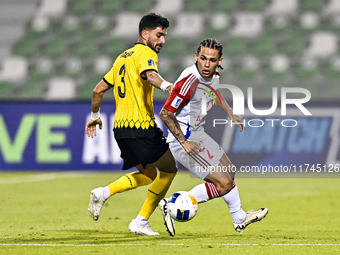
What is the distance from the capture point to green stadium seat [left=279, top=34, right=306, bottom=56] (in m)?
16.2

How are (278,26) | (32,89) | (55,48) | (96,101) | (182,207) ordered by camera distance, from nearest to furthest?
(182,207)
(96,101)
(32,89)
(278,26)
(55,48)

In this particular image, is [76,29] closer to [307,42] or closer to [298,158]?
[307,42]

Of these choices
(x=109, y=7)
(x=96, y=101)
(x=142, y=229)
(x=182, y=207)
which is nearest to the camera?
(x=182, y=207)

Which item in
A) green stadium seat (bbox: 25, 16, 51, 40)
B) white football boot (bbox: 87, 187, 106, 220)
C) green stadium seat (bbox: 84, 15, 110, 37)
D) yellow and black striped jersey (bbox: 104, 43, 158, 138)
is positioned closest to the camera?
yellow and black striped jersey (bbox: 104, 43, 158, 138)

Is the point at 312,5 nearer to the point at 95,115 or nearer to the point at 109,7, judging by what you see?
the point at 109,7

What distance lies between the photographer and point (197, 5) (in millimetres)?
17766

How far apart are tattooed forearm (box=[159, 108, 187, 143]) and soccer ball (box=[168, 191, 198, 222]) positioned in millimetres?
572

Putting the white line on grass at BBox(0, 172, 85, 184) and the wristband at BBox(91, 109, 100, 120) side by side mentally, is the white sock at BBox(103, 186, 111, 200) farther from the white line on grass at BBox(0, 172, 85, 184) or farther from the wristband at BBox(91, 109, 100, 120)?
the white line on grass at BBox(0, 172, 85, 184)

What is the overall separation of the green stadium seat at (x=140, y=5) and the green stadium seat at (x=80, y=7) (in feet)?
4.72

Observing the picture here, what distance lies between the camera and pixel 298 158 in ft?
35.8

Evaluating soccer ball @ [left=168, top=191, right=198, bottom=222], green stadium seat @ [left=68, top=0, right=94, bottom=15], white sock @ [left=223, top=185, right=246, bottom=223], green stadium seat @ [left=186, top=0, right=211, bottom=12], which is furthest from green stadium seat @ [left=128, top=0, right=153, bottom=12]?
soccer ball @ [left=168, top=191, right=198, bottom=222]

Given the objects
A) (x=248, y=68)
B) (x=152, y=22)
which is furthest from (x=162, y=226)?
(x=248, y=68)

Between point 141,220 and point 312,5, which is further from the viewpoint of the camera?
point 312,5

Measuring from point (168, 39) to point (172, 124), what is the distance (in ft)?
40.7
